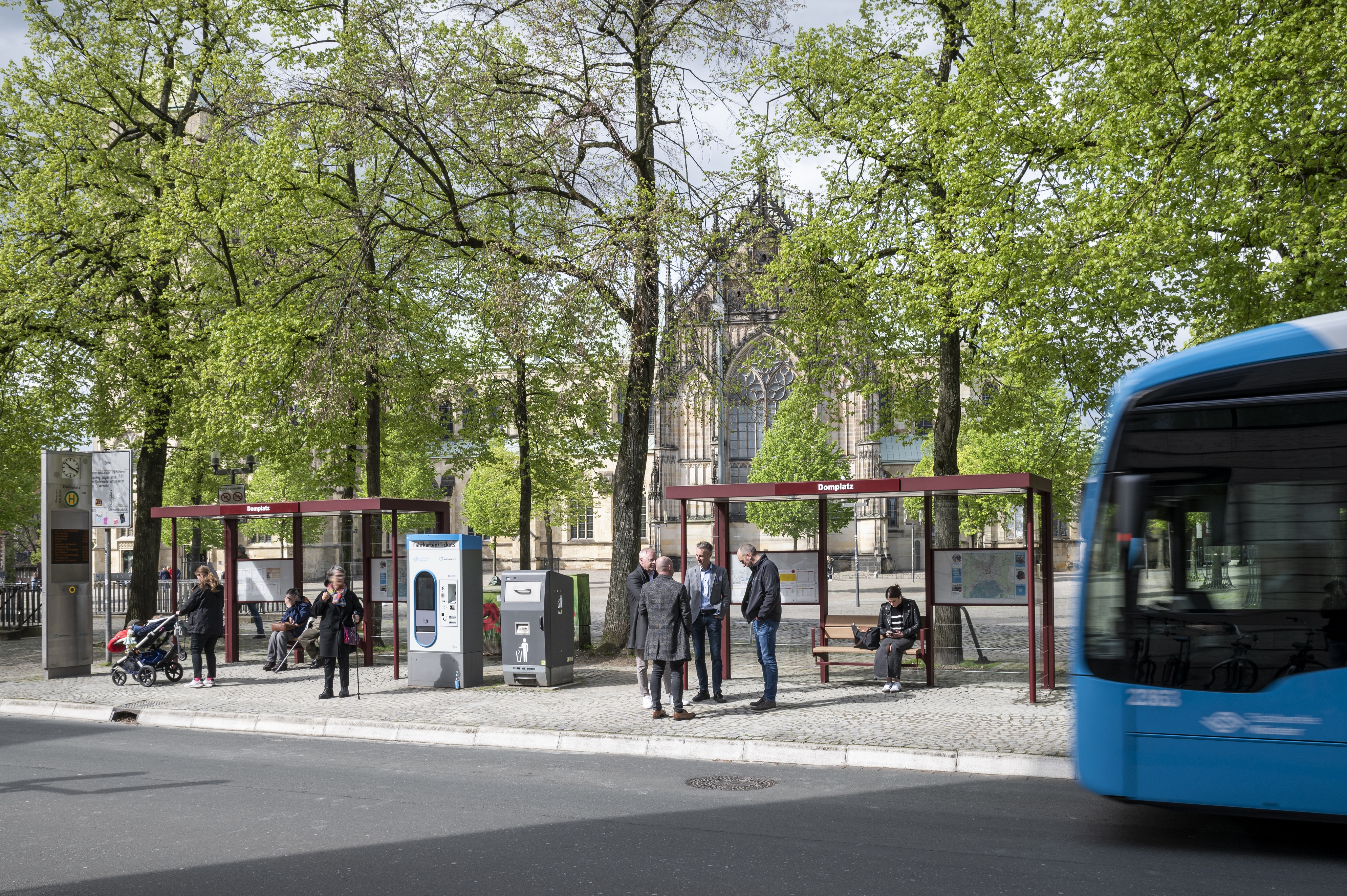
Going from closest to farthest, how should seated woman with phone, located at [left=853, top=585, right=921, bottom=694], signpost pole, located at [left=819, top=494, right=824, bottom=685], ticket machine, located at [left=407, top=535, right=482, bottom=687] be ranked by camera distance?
seated woman with phone, located at [left=853, top=585, right=921, bottom=694] < ticket machine, located at [left=407, top=535, right=482, bottom=687] < signpost pole, located at [left=819, top=494, right=824, bottom=685]

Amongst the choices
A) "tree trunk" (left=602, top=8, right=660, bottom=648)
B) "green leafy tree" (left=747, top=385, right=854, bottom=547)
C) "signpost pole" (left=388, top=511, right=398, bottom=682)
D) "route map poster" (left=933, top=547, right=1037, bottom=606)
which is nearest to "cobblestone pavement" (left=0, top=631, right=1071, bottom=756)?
"signpost pole" (left=388, top=511, right=398, bottom=682)

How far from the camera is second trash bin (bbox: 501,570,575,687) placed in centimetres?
1396

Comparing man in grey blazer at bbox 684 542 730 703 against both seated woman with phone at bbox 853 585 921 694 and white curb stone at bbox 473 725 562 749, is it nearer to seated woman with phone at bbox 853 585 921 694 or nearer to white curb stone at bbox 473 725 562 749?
seated woman with phone at bbox 853 585 921 694

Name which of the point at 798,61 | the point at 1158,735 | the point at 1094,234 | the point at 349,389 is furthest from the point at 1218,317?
the point at 349,389

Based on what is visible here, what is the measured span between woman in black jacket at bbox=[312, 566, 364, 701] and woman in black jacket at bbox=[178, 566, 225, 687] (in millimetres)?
1870

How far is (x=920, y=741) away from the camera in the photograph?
9789 mm

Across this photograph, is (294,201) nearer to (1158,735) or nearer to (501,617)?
(501,617)

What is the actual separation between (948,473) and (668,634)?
7.38 meters

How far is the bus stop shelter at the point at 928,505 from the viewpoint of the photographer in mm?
12477

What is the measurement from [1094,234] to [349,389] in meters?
12.8

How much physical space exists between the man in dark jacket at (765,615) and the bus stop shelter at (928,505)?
101 centimetres

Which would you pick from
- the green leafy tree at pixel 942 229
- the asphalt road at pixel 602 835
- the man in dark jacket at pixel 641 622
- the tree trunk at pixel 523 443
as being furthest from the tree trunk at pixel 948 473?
the tree trunk at pixel 523 443

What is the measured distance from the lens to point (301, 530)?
1766 cm

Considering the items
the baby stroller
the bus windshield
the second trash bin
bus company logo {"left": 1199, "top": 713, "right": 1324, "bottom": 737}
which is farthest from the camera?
the baby stroller
